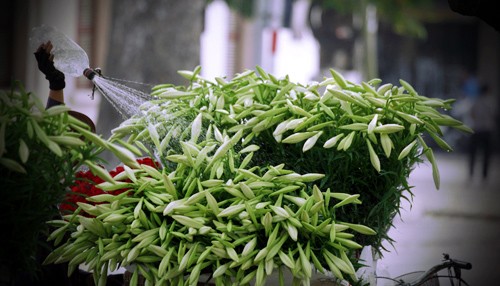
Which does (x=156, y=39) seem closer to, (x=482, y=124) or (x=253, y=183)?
(x=253, y=183)

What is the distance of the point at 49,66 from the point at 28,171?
0.71m

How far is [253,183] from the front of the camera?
99.3 inches

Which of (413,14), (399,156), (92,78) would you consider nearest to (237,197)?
(399,156)

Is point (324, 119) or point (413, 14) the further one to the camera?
point (413, 14)

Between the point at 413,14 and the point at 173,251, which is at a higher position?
the point at 413,14

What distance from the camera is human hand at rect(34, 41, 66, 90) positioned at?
2801mm

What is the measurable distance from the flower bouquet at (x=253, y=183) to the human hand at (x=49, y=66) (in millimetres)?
305

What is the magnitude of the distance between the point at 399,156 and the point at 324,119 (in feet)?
1.05

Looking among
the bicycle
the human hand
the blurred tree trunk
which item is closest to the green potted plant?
the human hand

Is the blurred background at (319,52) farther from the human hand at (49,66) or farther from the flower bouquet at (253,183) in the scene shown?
the flower bouquet at (253,183)

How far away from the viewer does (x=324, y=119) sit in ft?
9.23

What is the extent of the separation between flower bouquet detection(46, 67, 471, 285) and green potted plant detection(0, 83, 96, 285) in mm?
119

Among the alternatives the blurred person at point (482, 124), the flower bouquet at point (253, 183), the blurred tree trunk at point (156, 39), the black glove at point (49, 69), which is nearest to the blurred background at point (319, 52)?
the blurred tree trunk at point (156, 39)

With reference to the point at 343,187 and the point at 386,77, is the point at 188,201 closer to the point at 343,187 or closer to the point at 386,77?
the point at 343,187
